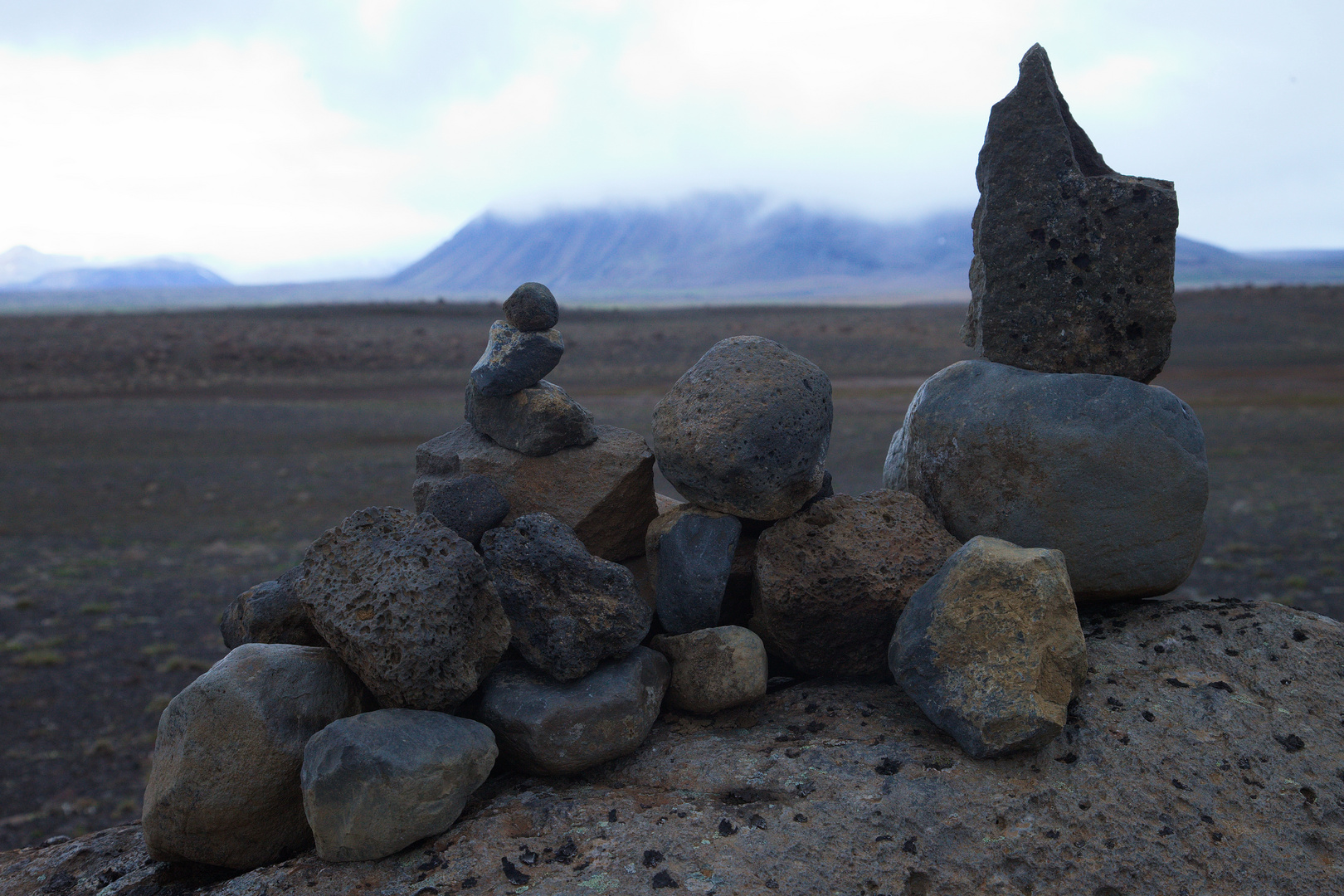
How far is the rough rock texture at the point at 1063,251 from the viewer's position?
450 centimetres

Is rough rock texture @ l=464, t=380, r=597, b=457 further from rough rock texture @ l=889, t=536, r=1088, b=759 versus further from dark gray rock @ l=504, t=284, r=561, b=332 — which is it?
rough rock texture @ l=889, t=536, r=1088, b=759

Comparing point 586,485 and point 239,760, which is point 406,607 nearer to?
point 239,760

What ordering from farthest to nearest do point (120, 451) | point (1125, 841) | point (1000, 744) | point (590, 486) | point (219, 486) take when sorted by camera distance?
point (120, 451) < point (219, 486) < point (590, 486) < point (1000, 744) < point (1125, 841)

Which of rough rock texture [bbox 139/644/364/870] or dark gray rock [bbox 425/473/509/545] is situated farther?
dark gray rock [bbox 425/473/509/545]

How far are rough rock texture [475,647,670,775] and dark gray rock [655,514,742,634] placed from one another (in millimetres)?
481

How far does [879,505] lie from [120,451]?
23492 millimetres

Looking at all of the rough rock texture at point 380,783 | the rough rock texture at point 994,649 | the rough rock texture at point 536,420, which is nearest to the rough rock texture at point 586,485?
the rough rock texture at point 536,420

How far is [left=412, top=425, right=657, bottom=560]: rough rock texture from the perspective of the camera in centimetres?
470

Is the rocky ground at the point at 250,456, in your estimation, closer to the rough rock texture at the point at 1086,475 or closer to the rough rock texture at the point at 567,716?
the rough rock texture at the point at 567,716

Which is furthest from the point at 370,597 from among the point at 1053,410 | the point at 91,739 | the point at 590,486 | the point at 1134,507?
the point at 91,739

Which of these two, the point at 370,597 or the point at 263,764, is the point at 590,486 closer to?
the point at 370,597

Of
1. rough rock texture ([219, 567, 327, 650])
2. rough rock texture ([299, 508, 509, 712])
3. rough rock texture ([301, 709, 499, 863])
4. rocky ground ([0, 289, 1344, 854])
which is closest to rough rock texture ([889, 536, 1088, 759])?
rocky ground ([0, 289, 1344, 854])

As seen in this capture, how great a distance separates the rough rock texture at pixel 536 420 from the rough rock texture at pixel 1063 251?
2.22m

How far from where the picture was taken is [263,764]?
351cm
